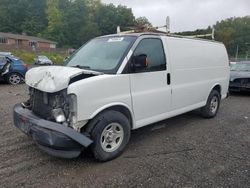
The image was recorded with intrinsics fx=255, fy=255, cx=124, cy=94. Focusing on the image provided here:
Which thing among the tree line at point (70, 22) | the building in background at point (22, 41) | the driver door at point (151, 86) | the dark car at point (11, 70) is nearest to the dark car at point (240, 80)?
the driver door at point (151, 86)

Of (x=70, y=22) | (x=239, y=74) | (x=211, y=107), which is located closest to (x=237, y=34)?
(x=70, y=22)

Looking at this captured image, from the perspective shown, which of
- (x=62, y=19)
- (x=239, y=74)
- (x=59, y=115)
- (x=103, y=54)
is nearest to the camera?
Answer: (x=59, y=115)

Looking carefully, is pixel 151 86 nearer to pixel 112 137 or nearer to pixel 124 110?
pixel 124 110

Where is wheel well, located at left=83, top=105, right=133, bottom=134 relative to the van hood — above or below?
below

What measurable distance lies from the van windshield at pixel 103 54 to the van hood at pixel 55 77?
40cm

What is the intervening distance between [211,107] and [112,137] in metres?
3.61

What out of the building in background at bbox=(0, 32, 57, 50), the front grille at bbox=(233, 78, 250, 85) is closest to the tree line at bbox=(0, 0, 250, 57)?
the building in background at bbox=(0, 32, 57, 50)

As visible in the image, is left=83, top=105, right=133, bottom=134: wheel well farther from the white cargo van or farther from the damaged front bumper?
the damaged front bumper

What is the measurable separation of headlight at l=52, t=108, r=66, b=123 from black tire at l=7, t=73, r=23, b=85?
1002cm

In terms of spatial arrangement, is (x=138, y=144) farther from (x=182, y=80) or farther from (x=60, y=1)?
(x=60, y=1)

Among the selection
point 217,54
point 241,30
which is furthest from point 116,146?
point 241,30

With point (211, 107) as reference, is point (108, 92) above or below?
above

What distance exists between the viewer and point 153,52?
473 centimetres

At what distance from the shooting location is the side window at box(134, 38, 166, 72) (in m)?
4.51
